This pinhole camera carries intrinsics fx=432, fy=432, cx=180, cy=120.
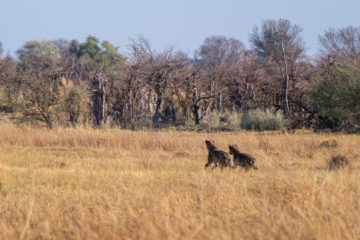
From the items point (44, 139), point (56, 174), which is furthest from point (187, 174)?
point (44, 139)

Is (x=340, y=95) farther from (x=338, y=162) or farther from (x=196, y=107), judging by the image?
(x=338, y=162)

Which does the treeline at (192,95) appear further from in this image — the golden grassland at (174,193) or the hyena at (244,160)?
the hyena at (244,160)

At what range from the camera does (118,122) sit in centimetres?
1616

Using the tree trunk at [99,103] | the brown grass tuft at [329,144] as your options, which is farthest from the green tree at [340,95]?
the tree trunk at [99,103]

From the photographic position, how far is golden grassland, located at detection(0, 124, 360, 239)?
144 inches

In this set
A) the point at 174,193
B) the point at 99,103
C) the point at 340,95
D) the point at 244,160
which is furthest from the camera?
the point at 99,103

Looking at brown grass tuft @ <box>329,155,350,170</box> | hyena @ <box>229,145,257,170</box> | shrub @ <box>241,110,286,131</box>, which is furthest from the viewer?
shrub @ <box>241,110,286,131</box>

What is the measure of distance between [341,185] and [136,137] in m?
6.53

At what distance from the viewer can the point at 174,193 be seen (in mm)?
4754

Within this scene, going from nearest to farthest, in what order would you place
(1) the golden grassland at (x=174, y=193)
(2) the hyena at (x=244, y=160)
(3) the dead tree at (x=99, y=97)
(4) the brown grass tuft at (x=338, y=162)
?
(1) the golden grassland at (x=174, y=193), (2) the hyena at (x=244, y=160), (4) the brown grass tuft at (x=338, y=162), (3) the dead tree at (x=99, y=97)

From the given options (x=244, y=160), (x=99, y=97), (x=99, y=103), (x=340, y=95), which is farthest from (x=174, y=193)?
(x=99, y=97)

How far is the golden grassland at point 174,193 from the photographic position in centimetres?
365

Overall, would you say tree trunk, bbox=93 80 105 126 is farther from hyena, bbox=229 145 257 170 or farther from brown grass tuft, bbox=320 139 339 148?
hyena, bbox=229 145 257 170

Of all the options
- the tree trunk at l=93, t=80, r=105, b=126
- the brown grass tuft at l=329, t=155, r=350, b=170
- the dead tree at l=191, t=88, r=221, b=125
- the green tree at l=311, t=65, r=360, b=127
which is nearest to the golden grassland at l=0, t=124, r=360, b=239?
the brown grass tuft at l=329, t=155, r=350, b=170
